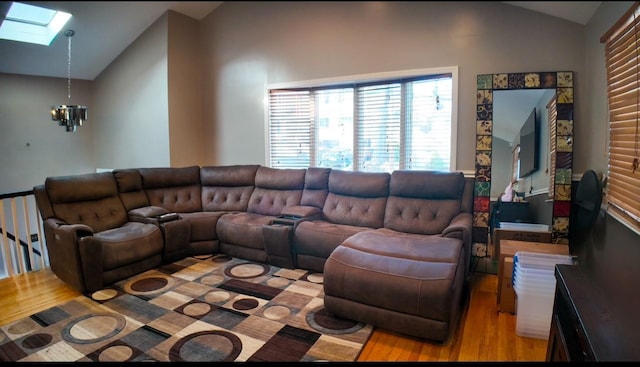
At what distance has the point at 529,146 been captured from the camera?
2.89 m

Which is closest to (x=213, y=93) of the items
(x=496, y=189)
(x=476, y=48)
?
(x=476, y=48)

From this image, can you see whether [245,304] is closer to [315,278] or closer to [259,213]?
[315,278]

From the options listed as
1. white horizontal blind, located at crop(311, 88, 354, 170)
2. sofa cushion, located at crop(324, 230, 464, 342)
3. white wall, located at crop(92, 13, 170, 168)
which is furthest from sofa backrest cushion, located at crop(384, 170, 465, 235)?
white wall, located at crop(92, 13, 170, 168)

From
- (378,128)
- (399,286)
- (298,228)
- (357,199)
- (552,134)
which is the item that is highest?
(378,128)

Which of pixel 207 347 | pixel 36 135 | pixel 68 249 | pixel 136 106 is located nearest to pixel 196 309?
pixel 207 347

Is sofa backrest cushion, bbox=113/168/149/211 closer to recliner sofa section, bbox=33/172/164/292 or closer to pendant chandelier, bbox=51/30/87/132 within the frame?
recliner sofa section, bbox=33/172/164/292

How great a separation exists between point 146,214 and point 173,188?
0.72 m

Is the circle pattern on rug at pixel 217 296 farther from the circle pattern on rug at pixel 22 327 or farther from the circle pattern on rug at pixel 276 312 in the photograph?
the circle pattern on rug at pixel 22 327

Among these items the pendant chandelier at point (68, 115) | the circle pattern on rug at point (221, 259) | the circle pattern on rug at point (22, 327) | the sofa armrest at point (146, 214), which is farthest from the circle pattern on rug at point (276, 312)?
the pendant chandelier at point (68, 115)

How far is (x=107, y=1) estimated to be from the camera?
3.13 feet

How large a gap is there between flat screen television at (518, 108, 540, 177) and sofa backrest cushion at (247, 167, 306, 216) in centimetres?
220

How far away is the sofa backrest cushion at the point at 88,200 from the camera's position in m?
3.10

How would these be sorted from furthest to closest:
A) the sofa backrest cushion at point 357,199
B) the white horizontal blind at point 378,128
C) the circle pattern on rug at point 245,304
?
1. the white horizontal blind at point 378,128
2. the sofa backrest cushion at point 357,199
3. the circle pattern on rug at point 245,304

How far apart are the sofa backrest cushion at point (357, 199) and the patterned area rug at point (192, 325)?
74 cm
